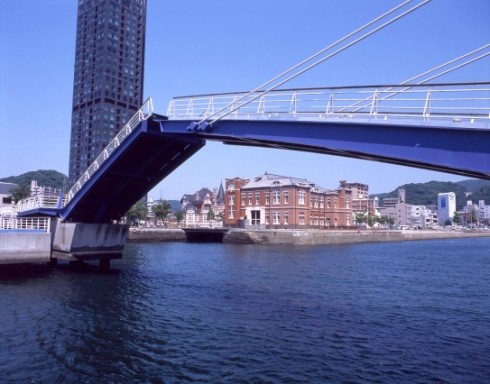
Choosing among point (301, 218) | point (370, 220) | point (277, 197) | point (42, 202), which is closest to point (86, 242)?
point (42, 202)

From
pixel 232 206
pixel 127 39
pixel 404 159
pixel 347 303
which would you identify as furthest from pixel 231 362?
pixel 127 39

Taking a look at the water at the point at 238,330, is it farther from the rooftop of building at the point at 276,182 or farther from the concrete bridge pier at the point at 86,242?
the rooftop of building at the point at 276,182

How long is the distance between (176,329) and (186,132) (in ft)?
27.7

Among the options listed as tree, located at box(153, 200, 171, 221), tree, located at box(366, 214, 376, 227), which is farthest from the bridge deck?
tree, located at box(366, 214, 376, 227)

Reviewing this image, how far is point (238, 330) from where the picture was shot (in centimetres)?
1412

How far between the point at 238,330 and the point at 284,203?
197 ft

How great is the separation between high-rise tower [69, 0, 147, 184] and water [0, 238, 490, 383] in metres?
107

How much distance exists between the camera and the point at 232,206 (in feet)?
270

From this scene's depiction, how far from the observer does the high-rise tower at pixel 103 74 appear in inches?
4926

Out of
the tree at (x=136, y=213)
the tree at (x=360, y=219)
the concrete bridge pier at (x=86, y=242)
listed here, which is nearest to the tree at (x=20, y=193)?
the tree at (x=136, y=213)

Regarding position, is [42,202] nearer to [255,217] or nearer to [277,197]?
[277,197]

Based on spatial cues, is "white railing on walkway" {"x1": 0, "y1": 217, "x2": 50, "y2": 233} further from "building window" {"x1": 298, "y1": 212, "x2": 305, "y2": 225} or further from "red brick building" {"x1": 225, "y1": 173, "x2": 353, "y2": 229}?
Answer: "building window" {"x1": 298, "y1": 212, "x2": 305, "y2": 225}

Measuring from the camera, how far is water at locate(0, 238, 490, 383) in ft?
35.4

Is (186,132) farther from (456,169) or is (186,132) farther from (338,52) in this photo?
(456,169)
